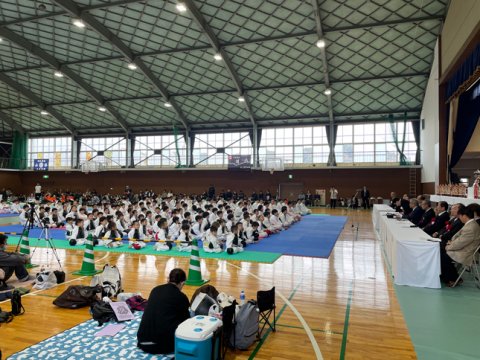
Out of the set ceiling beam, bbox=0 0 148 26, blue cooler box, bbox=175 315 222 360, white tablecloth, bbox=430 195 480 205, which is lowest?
blue cooler box, bbox=175 315 222 360

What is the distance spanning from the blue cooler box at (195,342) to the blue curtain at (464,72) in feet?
39.9

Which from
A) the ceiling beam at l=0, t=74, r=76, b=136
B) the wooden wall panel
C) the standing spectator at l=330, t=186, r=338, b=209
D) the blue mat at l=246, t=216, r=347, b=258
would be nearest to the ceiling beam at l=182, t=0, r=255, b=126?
the wooden wall panel

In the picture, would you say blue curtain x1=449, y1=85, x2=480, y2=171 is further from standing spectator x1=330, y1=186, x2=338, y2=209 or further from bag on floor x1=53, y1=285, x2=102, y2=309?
standing spectator x1=330, y1=186, x2=338, y2=209

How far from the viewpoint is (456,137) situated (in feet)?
47.3

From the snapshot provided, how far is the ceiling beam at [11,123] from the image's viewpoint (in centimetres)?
3848

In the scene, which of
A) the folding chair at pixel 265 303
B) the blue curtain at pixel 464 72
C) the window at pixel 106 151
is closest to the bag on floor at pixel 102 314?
the folding chair at pixel 265 303

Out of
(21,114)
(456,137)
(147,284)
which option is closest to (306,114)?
(456,137)

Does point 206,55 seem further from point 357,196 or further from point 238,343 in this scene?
point 238,343

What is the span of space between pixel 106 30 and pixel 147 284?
69.1ft

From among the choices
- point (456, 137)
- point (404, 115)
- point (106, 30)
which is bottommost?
point (456, 137)

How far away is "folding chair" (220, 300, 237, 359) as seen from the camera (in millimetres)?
4629

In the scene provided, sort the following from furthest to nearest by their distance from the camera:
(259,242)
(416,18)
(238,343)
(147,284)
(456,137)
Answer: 1. (416,18)
2. (456,137)
3. (259,242)
4. (147,284)
5. (238,343)

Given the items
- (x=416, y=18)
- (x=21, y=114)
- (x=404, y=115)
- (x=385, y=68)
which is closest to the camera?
(x=416, y=18)

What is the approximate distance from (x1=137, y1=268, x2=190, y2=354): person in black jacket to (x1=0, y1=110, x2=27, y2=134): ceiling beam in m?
43.7
